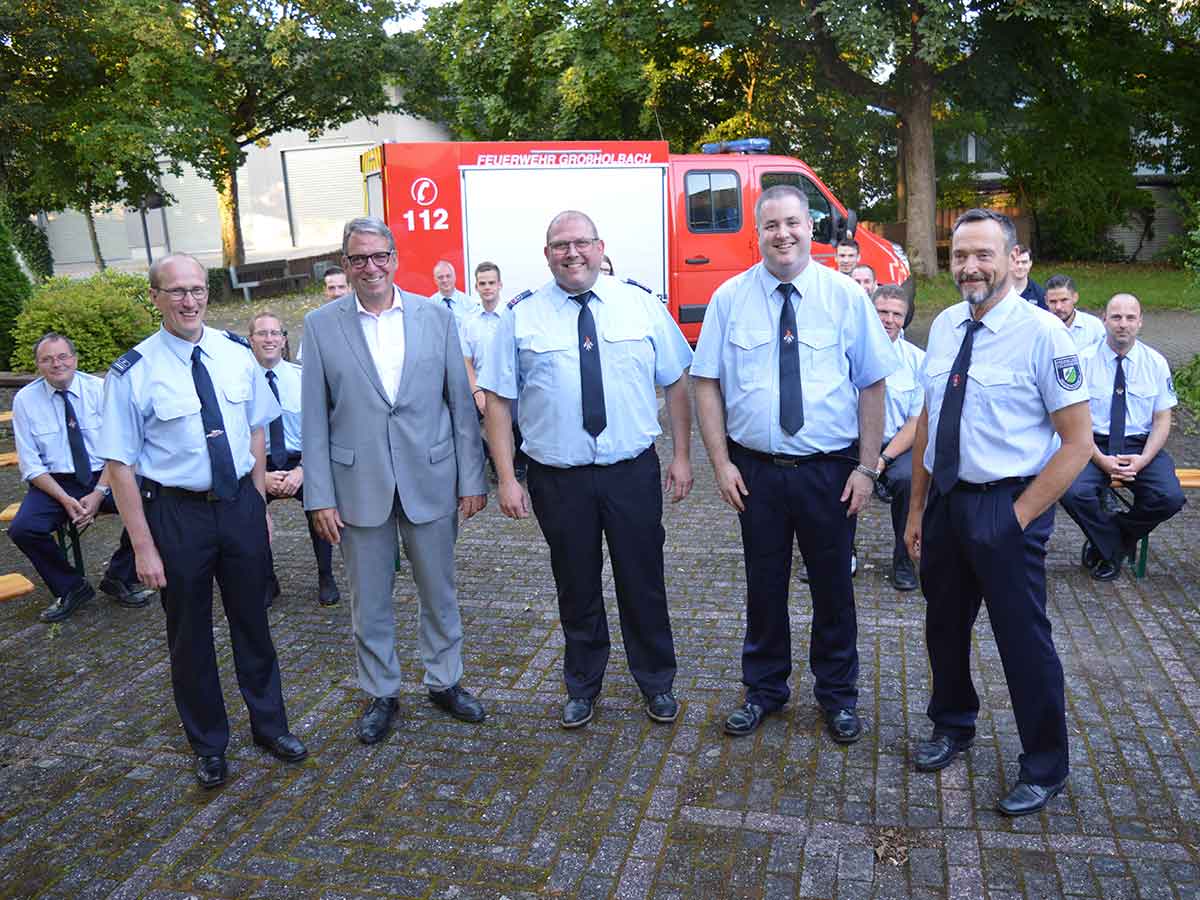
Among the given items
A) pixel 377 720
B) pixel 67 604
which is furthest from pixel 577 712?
pixel 67 604

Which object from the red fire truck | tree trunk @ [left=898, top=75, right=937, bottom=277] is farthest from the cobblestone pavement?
tree trunk @ [left=898, top=75, right=937, bottom=277]

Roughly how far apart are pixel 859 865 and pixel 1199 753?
155cm

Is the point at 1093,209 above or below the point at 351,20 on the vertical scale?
below

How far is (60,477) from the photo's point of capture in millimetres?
6168

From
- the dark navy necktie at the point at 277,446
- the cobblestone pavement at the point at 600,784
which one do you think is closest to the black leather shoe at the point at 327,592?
the cobblestone pavement at the point at 600,784

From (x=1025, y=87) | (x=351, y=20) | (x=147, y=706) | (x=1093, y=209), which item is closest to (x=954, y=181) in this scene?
(x=1093, y=209)

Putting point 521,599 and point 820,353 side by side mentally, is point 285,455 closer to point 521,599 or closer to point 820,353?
point 521,599

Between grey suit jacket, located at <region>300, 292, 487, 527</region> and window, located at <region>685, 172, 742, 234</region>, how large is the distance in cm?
890

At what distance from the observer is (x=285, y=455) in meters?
6.27

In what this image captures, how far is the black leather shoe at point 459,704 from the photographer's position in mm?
4430

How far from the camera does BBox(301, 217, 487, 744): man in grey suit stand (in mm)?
4137

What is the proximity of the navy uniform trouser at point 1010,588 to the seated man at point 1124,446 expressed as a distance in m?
2.46

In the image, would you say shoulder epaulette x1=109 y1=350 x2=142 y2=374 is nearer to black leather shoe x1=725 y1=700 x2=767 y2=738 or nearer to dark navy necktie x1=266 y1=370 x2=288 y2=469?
dark navy necktie x1=266 y1=370 x2=288 y2=469

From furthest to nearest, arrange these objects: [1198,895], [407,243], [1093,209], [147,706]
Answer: [1093,209], [407,243], [147,706], [1198,895]
